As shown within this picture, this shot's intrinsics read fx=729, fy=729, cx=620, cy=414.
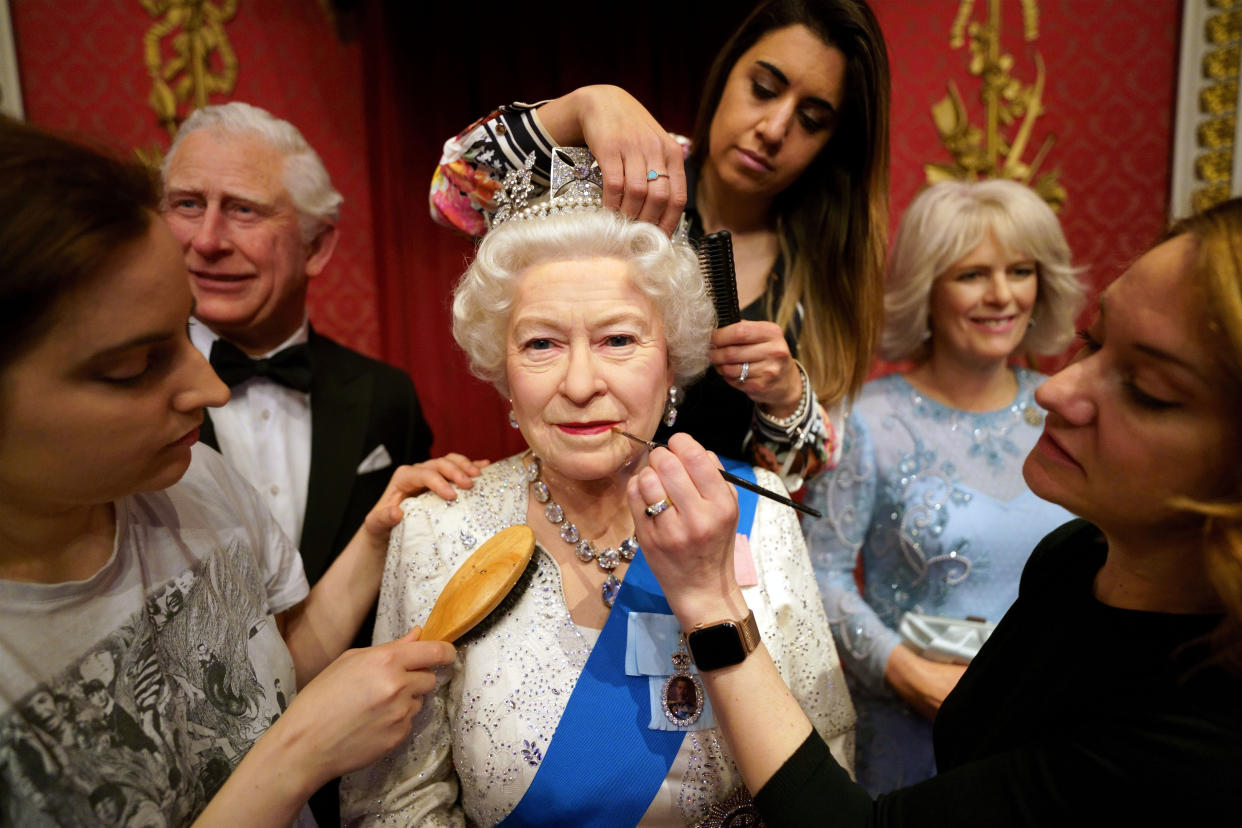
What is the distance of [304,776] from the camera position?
2.84 ft

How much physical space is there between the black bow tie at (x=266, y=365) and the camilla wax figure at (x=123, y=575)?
58 centimetres

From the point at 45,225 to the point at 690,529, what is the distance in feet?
2.42

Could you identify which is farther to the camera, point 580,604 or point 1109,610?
point 580,604

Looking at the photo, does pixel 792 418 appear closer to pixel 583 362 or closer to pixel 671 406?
pixel 671 406

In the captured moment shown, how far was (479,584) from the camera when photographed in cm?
110

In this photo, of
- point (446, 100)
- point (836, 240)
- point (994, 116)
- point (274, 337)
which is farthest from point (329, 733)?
point (994, 116)

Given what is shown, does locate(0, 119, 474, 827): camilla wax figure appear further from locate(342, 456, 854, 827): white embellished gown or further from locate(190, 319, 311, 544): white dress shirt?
locate(190, 319, 311, 544): white dress shirt

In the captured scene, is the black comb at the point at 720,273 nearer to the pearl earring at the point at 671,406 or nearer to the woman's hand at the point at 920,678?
the pearl earring at the point at 671,406

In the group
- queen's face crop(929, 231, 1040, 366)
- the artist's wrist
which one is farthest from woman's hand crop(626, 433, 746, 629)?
queen's face crop(929, 231, 1040, 366)

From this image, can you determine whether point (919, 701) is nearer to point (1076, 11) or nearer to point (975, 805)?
point (975, 805)

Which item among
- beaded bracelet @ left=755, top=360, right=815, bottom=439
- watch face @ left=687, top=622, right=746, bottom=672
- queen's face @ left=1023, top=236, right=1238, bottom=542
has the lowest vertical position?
watch face @ left=687, top=622, right=746, bottom=672

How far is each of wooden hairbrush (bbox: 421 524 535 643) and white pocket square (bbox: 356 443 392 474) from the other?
0.60m

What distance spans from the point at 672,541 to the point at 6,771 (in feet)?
2.37

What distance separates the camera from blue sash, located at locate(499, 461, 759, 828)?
3.47 ft
